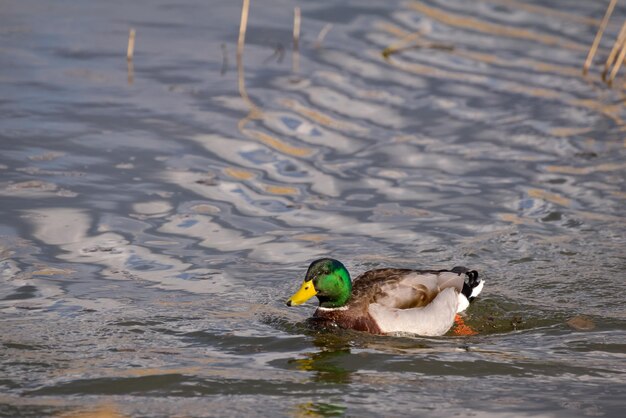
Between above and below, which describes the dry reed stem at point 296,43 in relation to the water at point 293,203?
above

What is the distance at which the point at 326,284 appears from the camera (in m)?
8.38

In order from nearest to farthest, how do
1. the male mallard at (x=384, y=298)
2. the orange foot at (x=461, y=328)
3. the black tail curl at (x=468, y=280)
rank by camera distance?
the male mallard at (x=384, y=298), the orange foot at (x=461, y=328), the black tail curl at (x=468, y=280)

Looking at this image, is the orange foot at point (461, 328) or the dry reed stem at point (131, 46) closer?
the orange foot at point (461, 328)

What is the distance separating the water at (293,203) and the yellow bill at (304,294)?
0.31 m

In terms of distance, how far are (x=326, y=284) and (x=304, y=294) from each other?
187 millimetres

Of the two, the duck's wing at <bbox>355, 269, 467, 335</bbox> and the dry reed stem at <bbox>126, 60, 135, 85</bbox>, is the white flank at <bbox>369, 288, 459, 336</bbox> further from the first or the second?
the dry reed stem at <bbox>126, 60, 135, 85</bbox>

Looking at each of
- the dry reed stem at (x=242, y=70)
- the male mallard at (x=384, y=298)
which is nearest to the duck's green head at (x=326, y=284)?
the male mallard at (x=384, y=298)

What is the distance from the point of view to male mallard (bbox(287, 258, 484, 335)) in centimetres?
839

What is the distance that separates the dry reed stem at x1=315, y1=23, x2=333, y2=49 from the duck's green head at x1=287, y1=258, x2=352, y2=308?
8.36 metres

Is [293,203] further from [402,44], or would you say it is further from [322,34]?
[402,44]

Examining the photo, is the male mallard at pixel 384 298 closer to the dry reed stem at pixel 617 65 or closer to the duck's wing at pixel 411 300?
the duck's wing at pixel 411 300

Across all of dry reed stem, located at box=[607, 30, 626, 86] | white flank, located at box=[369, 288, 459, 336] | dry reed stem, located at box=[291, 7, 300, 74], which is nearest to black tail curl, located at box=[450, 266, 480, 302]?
white flank, located at box=[369, 288, 459, 336]

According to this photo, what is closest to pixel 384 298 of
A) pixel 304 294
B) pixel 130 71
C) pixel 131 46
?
pixel 304 294

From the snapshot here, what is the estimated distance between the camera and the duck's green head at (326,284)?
830 cm
